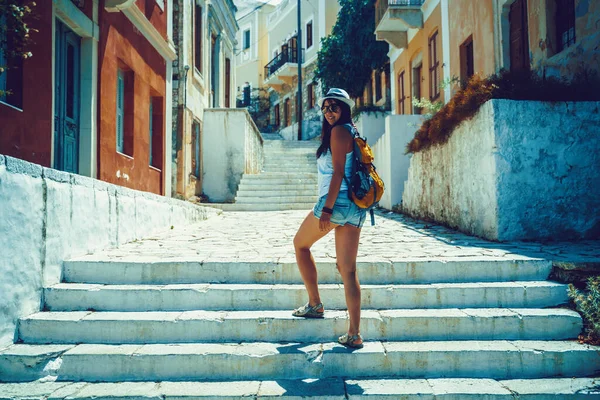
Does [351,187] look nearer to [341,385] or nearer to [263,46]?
[341,385]

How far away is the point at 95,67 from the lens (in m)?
7.42

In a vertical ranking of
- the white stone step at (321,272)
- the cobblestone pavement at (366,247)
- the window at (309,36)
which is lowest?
the white stone step at (321,272)

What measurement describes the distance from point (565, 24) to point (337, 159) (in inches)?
Answer: 246

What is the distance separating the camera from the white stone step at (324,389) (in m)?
2.93

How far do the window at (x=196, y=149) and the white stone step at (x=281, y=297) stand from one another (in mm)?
9924

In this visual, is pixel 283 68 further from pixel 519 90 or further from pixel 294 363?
pixel 294 363

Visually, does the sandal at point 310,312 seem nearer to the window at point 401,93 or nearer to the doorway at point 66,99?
the doorway at point 66,99

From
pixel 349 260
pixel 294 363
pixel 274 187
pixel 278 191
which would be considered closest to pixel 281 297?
pixel 294 363


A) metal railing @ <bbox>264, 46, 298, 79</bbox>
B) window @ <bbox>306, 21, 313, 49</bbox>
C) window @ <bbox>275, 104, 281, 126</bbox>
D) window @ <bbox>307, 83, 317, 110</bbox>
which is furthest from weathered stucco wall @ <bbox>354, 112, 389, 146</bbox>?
window @ <bbox>275, 104, 281, 126</bbox>

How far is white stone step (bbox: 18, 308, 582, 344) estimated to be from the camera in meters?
3.51

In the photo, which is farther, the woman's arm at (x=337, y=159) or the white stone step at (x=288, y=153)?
the white stone step at (x=288, y=153)

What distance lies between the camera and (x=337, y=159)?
3.09 meters

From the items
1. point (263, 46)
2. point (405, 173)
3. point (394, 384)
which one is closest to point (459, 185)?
point (405, 173)

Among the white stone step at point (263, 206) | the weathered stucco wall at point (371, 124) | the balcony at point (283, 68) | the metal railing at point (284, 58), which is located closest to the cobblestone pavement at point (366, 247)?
the white stone step at point (263, 206)
